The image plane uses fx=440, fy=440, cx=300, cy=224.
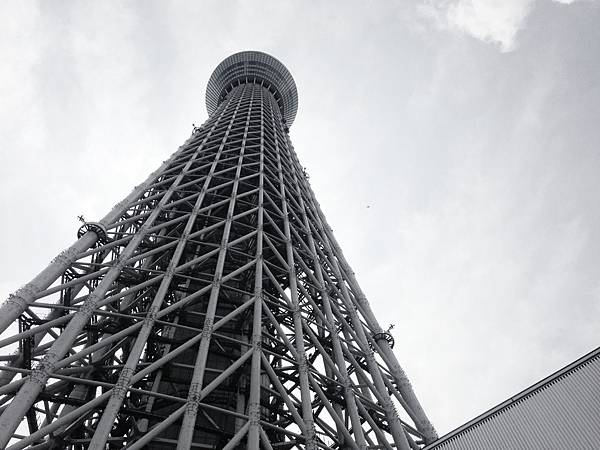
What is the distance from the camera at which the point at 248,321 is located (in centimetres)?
1800

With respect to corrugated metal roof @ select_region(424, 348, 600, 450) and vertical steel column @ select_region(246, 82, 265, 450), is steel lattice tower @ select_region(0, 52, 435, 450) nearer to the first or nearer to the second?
vertical steel column @ select_region(246, 82, 265, 450)

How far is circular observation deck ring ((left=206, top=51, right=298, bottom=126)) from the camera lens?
59.7 m

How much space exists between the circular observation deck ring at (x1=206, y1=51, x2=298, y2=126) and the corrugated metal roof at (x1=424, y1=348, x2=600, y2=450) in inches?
2042

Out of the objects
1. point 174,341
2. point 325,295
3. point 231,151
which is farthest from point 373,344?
point 231,151

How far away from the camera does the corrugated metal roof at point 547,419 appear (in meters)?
10.1

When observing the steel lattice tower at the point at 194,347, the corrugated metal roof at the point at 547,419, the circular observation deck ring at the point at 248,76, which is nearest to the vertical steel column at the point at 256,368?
the steel lattice tower at the point at 194,347

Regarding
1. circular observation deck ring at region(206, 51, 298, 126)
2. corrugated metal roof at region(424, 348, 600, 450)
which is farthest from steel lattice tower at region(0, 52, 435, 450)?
circular observation deck ring at region(206, 51, 298, 126)

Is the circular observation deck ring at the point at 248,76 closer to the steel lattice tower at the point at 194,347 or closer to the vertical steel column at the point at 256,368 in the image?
the steel lattice tower at the point at 194,347

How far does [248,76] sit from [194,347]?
49.8 m

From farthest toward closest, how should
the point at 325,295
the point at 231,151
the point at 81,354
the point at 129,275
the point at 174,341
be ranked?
the point at 231,151, the point at 325,295, the point at 129,275, the point at 174,341, the point at 81,354

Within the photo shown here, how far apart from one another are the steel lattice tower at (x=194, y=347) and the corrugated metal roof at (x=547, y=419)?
3.14m

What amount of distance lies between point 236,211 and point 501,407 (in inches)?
697

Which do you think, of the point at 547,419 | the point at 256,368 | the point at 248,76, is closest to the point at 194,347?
the point at 256,368

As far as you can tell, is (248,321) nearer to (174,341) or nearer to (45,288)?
(174,341)
